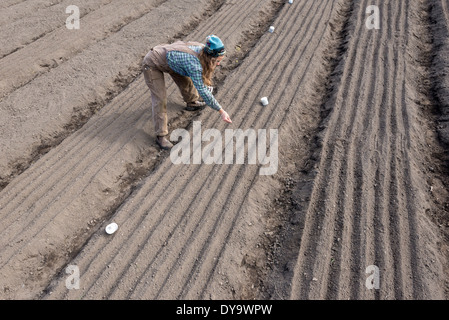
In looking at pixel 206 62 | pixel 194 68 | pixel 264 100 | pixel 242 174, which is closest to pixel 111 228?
pixel 242 174

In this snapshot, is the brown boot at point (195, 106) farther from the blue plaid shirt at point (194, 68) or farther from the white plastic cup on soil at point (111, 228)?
the white plastic cup on soil at point (111, 228)

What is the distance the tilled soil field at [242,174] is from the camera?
3344mm

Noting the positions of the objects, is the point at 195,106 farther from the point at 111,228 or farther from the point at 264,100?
the point at 111,228

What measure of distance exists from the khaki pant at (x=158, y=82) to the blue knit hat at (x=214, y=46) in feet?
2.39

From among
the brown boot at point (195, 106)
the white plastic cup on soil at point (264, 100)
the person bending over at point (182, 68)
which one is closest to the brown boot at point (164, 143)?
the person bending over at point (182, 68)

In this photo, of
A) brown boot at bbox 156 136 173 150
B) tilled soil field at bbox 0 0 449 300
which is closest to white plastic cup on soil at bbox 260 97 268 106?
tilled soil field at bbox 0 0 449 300

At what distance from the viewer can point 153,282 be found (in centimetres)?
330

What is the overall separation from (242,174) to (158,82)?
1722 millimetres

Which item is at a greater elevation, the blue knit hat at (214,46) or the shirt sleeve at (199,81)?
the blue knit hat at (214,46)

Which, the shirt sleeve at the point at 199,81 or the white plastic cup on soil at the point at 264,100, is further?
the white plastic cup on soil at the point at 264,100

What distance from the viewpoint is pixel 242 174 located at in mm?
4277

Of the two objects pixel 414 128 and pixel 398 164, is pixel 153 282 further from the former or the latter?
pixel 414 128

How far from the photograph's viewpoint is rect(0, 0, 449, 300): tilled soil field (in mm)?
3344

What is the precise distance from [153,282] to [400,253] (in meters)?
2.54
